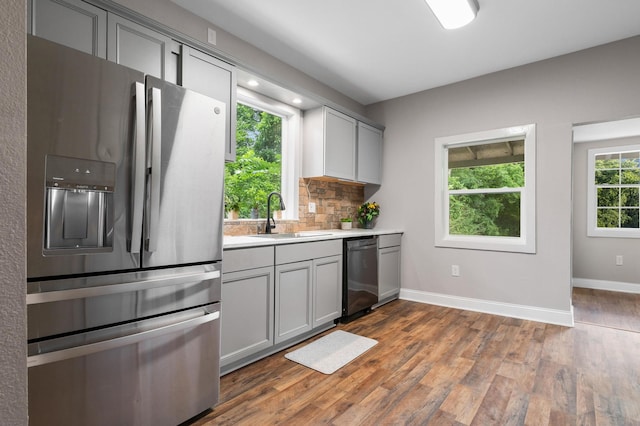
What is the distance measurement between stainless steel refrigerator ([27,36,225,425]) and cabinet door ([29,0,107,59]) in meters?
0.64

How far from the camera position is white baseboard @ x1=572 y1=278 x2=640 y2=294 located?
4.64 metres

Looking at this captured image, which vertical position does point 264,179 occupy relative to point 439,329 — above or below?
above

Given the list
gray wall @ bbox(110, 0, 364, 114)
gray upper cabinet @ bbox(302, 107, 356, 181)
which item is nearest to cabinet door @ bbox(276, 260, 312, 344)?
gray upper cabinet @ bbox(302, 107, 356, 181)

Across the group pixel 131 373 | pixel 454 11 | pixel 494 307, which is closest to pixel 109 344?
pixel 131 373

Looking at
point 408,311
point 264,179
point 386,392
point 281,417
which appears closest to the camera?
point 281,417

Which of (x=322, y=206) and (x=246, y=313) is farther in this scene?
(x=322, y=206)

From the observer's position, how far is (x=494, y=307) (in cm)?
364

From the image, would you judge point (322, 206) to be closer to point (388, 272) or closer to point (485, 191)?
point (388, 272)

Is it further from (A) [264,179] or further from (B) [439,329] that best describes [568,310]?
(A) [264,179]

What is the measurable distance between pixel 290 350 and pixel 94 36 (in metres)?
2.45

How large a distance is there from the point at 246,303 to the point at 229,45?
2.17 meters

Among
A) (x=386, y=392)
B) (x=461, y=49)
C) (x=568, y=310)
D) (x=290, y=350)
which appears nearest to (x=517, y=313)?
(x=568, y=310)

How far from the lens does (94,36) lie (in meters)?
1.86

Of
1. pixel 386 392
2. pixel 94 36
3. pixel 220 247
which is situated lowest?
pixel 386 392
